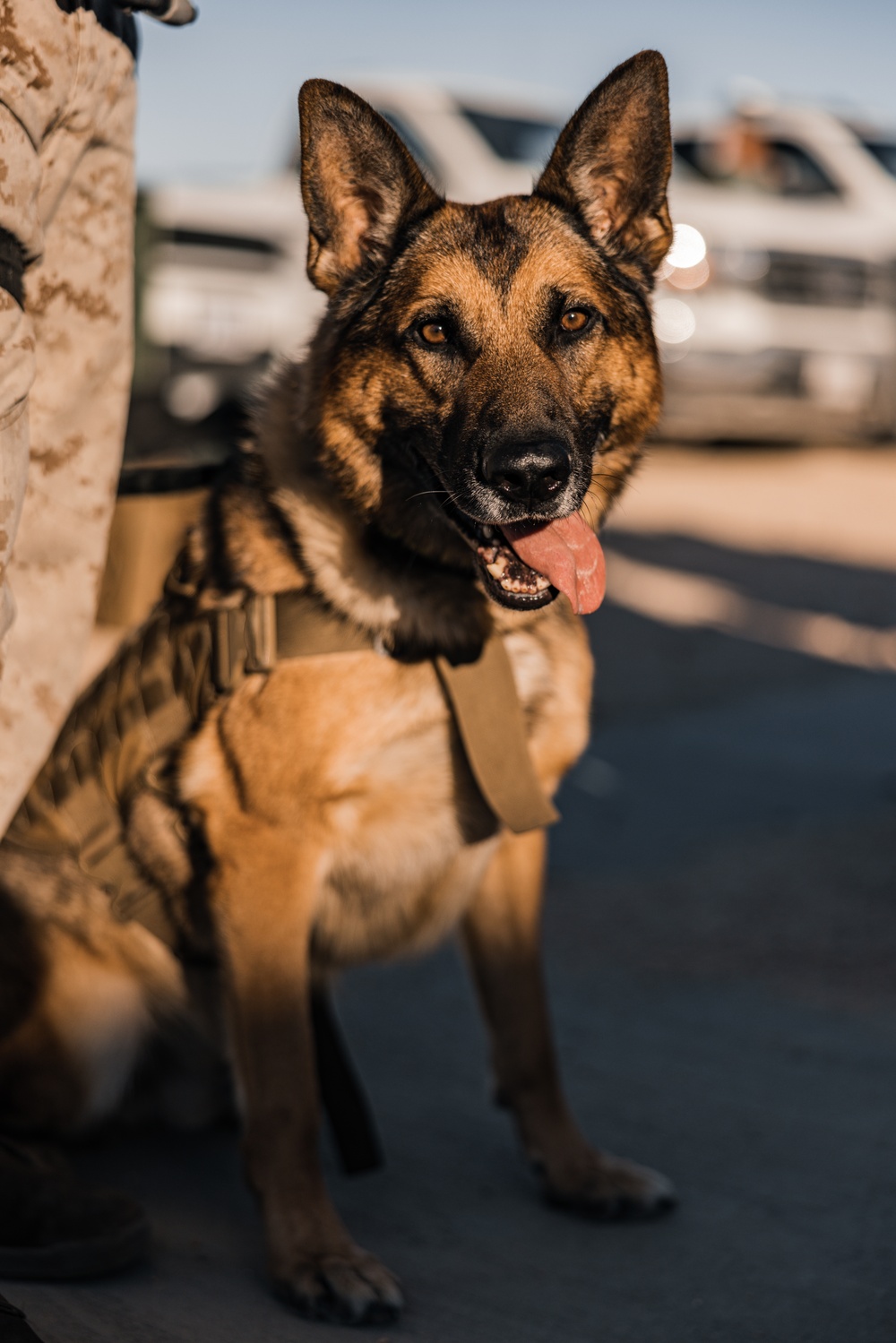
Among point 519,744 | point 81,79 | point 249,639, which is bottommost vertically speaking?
point 519,744

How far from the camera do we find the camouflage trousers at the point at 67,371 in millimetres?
2049

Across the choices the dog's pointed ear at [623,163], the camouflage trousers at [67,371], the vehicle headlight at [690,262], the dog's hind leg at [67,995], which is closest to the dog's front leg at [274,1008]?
the dog's hind leg at [67,995]

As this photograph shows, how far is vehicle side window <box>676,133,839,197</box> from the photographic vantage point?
11.8m

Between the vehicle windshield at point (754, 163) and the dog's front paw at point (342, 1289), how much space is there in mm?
10810

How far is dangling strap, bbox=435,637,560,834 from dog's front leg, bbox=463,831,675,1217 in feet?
0.90

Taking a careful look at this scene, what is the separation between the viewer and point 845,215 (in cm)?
1148

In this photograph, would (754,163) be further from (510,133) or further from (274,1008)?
(274,1008)

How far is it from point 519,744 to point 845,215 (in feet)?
33.9

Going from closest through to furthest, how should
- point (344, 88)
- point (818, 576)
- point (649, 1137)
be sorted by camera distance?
point (344, 88)
point (649, 1137)
point (818, 576)

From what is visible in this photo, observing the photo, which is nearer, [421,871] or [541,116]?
[421,871]

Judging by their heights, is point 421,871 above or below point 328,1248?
above

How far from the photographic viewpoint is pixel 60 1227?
2.15 meters

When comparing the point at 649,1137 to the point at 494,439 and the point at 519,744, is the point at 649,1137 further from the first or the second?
the point at 494,439

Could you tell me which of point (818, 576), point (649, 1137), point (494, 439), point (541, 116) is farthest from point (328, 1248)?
point (541, 116)
